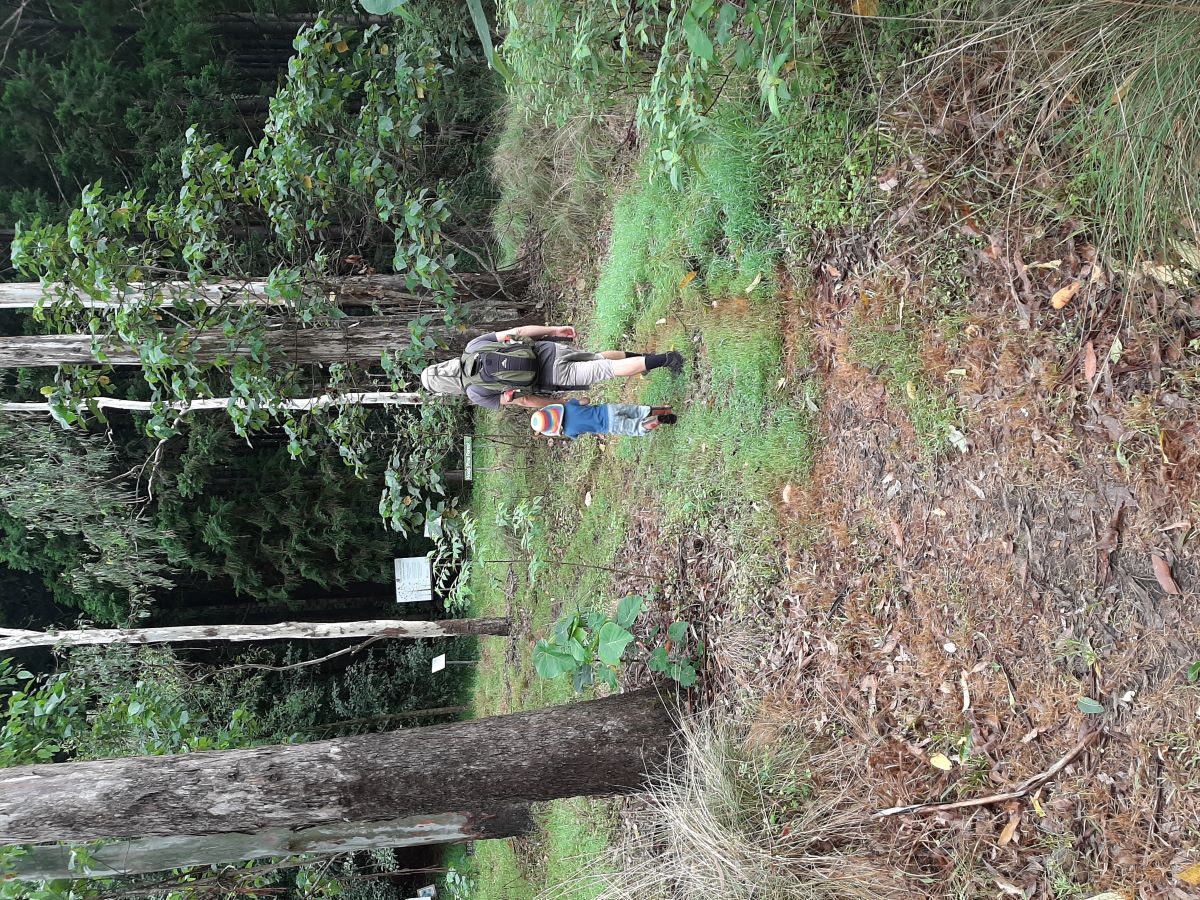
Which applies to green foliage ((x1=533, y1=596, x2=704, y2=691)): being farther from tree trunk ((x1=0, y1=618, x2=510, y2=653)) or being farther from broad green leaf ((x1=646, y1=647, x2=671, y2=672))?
tree trunk ((x1=0, y1=618, x2=510, y2=653))

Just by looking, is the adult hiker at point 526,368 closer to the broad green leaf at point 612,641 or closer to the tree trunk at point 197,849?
the broad green leaf at point 612,641

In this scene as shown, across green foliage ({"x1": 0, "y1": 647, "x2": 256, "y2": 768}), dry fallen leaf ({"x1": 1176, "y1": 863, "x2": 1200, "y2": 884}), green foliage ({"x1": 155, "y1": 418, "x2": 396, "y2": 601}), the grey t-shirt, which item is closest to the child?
the grey t-shirt

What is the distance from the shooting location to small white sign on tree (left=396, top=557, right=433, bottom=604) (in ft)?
35.3

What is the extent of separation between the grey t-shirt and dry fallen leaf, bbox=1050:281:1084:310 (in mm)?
3332

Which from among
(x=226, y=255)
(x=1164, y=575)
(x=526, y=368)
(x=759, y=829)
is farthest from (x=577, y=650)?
(x=226, y=255)

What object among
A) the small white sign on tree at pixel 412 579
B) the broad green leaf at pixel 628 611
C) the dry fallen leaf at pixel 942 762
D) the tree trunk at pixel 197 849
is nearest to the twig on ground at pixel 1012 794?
the dry fallen leaf at pixel 942 762

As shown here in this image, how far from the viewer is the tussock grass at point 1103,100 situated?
2.51 metres

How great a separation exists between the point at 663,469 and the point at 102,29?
9819mm

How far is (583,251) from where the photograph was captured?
8.38 meters

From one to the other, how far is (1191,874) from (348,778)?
338 cm

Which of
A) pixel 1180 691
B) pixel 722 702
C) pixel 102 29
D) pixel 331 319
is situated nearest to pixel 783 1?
pixel 1180 691

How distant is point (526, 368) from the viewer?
560 cm

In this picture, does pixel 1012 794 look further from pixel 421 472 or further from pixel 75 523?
pixel 75 523

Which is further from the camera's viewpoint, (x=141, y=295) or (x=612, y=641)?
(x=141, y=295)
